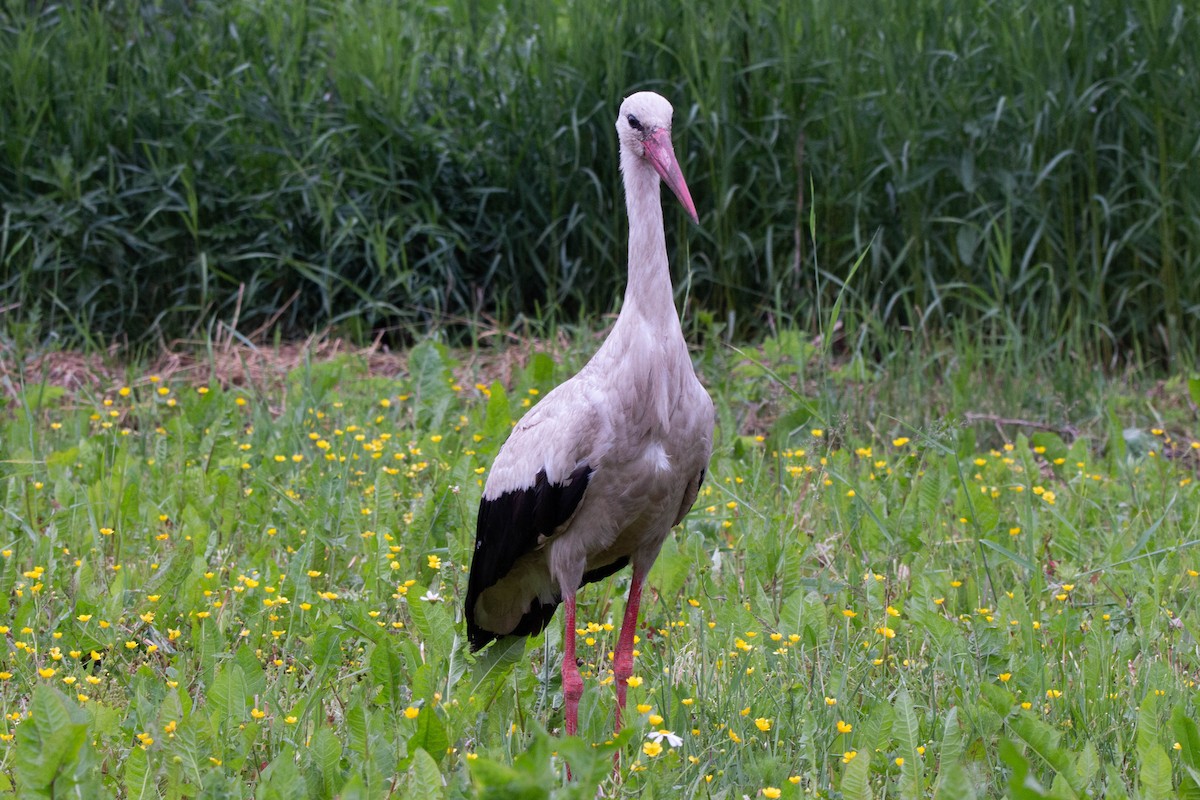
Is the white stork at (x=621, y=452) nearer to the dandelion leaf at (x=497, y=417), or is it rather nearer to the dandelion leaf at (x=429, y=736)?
the dandelion leaf at (x=429, y=736)

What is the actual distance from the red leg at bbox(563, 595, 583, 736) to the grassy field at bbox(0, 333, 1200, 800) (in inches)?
2.6

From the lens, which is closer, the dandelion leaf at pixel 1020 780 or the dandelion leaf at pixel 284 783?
the dandelion leaf at pixel 1020 780

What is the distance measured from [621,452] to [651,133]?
2.60ft

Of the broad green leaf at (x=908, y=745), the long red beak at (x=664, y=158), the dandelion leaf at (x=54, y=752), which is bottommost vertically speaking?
the broad green leaf at (x=908, y=745)

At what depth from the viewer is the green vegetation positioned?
6.55 m

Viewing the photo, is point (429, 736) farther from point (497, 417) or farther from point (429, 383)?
point (429, 383)

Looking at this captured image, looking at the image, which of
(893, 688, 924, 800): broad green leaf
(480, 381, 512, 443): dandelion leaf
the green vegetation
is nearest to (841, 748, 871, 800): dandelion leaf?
(893, 688, 924, 800): broad green leaf

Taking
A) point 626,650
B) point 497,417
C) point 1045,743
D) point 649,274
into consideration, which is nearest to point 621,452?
point 649,274

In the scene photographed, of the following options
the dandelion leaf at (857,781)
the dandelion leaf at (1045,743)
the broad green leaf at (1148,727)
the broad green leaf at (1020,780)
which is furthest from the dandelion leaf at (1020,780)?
the broad green leaf at (1148,727)

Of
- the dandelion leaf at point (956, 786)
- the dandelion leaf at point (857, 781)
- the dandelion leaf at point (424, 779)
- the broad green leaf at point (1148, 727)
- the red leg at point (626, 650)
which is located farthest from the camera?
the red leg at point (626, 650)

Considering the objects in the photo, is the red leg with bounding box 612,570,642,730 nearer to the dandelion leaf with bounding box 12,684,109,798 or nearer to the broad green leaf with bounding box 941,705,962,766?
the broad green leaf with bounding box 941,705,962,766

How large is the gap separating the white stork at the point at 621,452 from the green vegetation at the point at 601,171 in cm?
321

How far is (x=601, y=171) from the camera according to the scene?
23.0 ft

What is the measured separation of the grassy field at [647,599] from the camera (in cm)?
294
